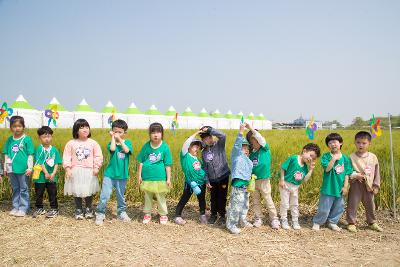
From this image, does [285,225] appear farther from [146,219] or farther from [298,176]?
[146,219]

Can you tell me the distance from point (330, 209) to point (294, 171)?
2.51 ft

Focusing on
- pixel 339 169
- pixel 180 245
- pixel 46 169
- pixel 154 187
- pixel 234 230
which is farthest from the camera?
pixel 46 169

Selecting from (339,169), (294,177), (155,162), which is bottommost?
(294,177)

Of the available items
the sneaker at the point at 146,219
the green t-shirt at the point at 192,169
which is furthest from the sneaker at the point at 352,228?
the sneaker at the point at 146,219

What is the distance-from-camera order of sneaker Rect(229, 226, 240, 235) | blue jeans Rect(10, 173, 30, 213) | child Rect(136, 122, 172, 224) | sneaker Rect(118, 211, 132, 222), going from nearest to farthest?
1. sneaker Rect(229, 226, 240, 235)
2. child Rect(136, 122, 172, 224)
3. sneaker Rect(118, 211, 132, 222)
4. blue jeans Rect(10, 173, 30, 213)

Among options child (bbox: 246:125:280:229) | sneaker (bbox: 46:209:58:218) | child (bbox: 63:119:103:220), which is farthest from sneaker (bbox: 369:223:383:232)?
sneaker (bbox: 46:209:58:218)

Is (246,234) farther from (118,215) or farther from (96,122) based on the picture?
(96,122)

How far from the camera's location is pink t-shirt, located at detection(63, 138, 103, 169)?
13.9 ft

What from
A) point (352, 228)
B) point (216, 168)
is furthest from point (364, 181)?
point (216, 168)

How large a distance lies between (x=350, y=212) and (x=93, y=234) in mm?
3427

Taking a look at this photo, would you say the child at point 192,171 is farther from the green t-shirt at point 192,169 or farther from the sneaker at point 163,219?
the sneaker at point 163,219

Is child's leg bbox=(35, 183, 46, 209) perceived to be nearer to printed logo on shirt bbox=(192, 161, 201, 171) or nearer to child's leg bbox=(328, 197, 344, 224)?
printed logo on shirt bbox=(192, 161, 201, 171)

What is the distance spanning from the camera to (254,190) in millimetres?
3982

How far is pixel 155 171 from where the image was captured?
4.17m
